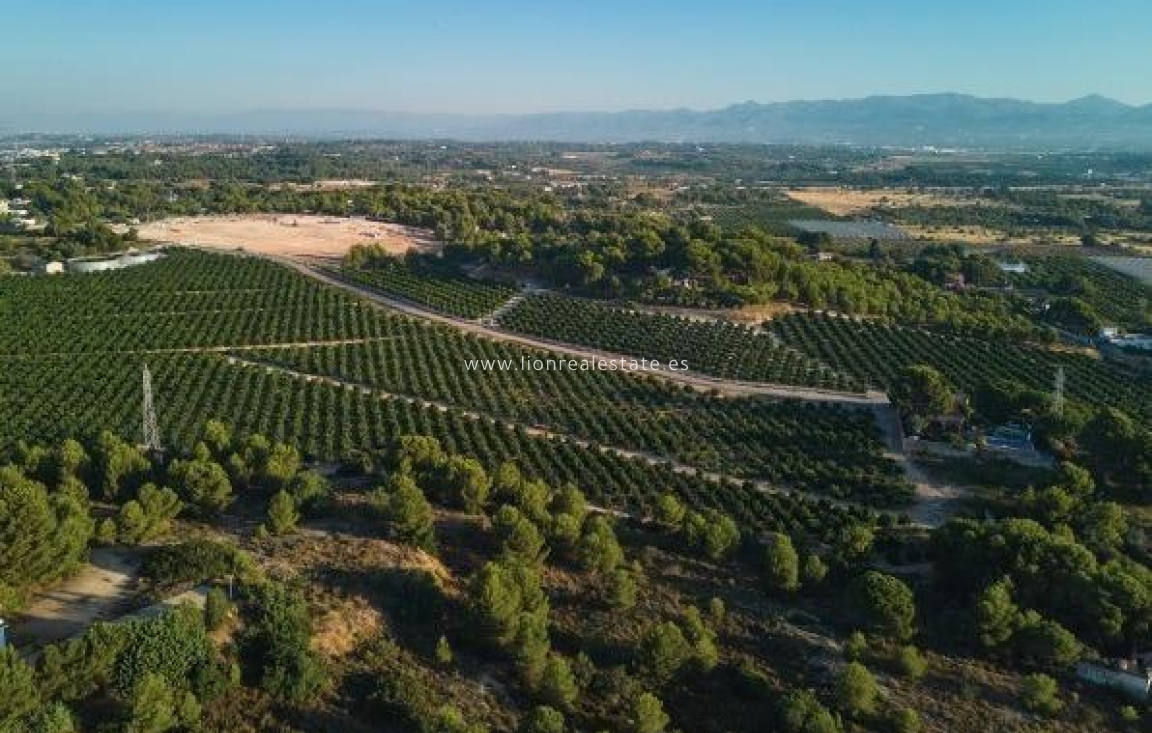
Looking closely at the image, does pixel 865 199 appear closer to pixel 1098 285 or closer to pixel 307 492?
pixel 1098 285

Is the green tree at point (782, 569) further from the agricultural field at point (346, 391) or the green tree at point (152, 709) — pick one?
the green tree at point (152, 709)

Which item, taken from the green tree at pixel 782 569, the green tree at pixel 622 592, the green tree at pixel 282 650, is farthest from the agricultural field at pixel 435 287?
the green tree at pixel 282 650

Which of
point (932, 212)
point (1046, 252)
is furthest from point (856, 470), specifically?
point (932, 212)

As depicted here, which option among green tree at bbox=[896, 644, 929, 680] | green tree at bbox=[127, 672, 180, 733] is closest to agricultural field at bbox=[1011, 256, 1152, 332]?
green tree at bbox=[896, 644, 929, 680]

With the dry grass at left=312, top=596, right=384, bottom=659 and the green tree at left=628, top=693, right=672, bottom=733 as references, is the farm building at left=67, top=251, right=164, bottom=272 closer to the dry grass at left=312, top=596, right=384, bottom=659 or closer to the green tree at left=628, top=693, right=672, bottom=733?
the dry grass at left=312, top=596, right=384, bottom=659

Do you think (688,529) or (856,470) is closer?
(688,529)

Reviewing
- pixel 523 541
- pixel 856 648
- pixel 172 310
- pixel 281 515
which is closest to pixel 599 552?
pixel 523 541

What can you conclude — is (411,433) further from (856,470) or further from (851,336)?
(851,336)
